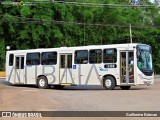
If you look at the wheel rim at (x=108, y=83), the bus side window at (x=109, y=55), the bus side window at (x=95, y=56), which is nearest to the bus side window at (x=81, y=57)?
the bus side window at (x=95, y=56)

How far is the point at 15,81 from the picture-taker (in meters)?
31.2

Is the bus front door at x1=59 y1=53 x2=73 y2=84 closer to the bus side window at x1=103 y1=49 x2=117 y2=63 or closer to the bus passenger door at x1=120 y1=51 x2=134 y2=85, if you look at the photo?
the bus side window at x1=103 y1=49 x2=117 y2=63

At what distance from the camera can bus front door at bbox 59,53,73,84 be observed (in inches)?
1097

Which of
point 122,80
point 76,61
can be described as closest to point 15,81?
point 76,61

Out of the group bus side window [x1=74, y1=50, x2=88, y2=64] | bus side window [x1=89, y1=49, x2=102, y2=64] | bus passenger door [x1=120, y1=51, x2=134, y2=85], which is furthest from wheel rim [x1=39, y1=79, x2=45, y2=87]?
bus passenger door [x1=120, y1=51, x2=134, y2=85]

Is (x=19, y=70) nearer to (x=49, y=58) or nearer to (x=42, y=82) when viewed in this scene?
(x=42, y=82)

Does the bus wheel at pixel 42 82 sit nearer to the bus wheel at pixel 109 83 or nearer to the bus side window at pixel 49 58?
the bus side window at pixel 49 58

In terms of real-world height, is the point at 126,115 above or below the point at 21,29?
below

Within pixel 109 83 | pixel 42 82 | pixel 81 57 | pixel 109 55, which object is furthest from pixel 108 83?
pixel 42 82

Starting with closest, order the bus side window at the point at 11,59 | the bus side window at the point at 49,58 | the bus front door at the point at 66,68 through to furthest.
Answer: the bus front door at the point at 66,68 < the bus side window at the point at 49,58 < the bus side window at the point at 11,59

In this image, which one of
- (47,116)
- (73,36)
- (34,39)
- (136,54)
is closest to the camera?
(47,116)

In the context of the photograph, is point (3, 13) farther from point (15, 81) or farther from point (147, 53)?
point (147, 53)

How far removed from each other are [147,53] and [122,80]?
103 inches

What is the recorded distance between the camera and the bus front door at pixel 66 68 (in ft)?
91.4
